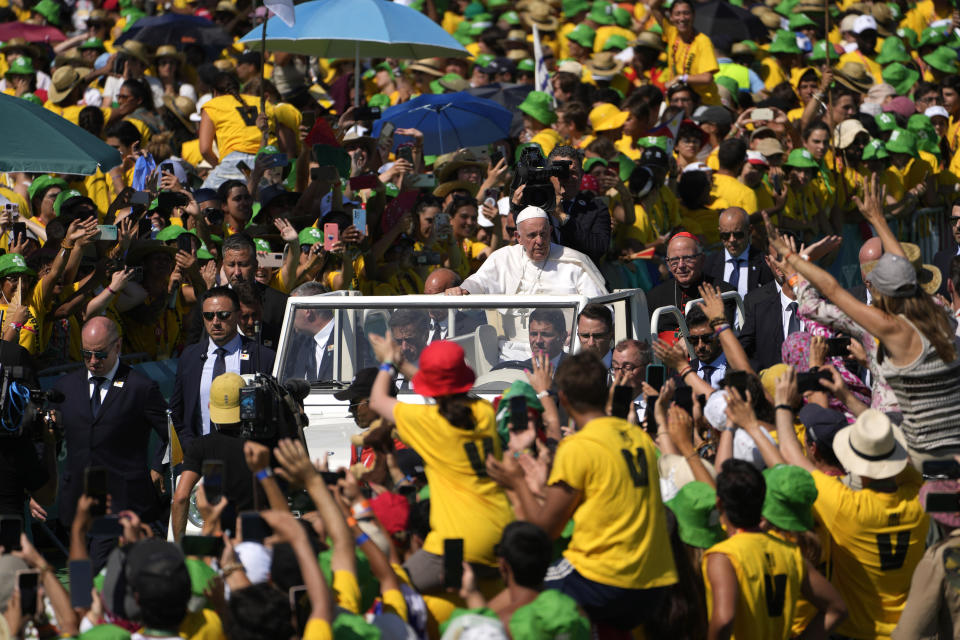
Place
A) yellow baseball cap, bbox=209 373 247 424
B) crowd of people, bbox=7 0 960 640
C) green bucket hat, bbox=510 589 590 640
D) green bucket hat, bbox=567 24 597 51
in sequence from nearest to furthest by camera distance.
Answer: green bucket hat, bbox=510 589 590 640 → crowd of people, bbox=7 0 960 640 → yellow baseball cap, bbox=209 373 247 424 → green bucket hat, bbox=567 24 597 51

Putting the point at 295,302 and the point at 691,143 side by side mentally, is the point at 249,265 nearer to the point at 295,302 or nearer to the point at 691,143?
the point at 295,302

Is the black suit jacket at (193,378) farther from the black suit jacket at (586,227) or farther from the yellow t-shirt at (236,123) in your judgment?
the yellow t-shirt at (236,123)

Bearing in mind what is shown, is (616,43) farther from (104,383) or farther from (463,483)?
(463,483)

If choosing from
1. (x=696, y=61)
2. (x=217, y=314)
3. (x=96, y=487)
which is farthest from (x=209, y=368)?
(x=696, y=61)

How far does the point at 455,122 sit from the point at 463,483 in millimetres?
8579

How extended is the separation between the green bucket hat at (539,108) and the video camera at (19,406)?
648cm

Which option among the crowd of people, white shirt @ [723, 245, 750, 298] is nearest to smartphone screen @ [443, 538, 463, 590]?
the crowd of people

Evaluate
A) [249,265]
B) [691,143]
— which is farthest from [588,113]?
[249,265]

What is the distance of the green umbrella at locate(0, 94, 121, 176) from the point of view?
9.43 m

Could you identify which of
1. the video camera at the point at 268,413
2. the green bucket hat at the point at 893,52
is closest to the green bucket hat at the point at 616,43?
the green bucket hat at the point at 893,52

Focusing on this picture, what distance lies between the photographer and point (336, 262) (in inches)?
440

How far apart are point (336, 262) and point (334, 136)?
1.58 m

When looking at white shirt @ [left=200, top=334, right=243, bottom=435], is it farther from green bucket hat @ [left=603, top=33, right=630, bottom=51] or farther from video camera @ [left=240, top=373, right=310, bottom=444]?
green bucket hat @ [left=603, top=33, right=630, bottom=51]

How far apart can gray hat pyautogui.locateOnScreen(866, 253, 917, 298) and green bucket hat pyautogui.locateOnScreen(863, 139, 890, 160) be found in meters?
9.14
